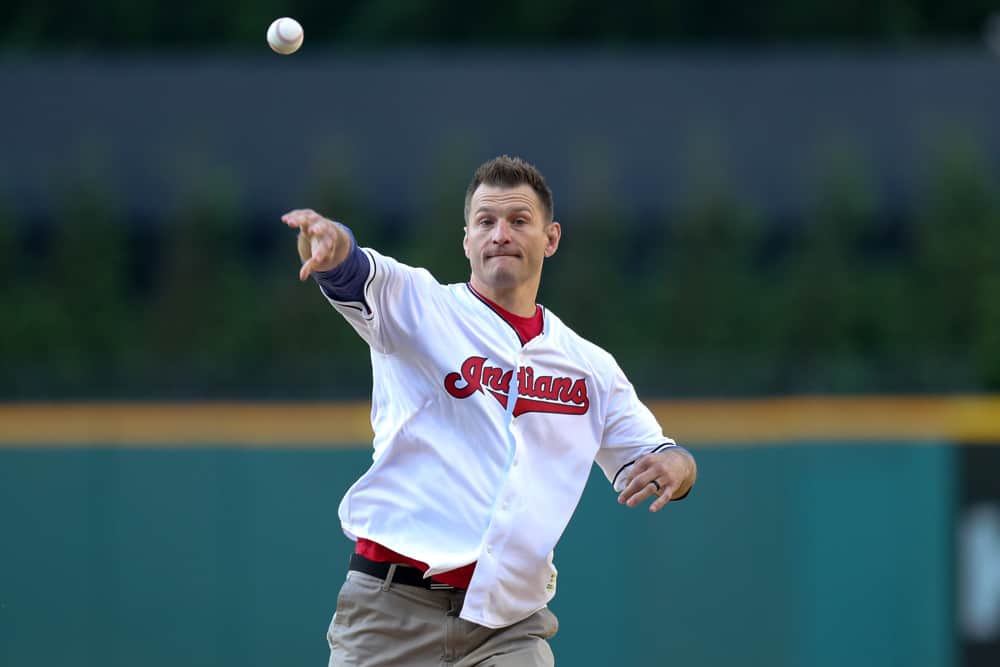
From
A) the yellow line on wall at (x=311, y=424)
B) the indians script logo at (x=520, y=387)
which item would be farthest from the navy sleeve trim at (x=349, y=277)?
the yellow line on wall at (x=311, y=424)

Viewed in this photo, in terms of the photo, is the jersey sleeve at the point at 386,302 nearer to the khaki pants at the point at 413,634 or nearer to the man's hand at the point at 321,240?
the man's hand at the point at 321,240

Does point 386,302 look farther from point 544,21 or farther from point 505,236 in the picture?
point 544,21

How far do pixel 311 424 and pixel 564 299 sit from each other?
8.07 m

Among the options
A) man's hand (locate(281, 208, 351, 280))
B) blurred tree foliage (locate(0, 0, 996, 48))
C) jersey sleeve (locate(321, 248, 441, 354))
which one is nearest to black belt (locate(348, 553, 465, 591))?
jersey sleeve (locate(321, 248, 441, 354))

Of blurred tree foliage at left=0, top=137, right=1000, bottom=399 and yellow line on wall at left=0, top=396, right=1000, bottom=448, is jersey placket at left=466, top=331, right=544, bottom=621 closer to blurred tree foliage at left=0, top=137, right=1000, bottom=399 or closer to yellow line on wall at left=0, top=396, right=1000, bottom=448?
yellow line on wall at left=0, top=396, right=1000, bottom=448

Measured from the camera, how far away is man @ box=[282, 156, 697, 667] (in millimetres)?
3953

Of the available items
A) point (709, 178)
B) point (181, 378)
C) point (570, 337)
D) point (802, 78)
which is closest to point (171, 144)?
point (709, 178)

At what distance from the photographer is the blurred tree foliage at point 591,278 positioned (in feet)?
52.2

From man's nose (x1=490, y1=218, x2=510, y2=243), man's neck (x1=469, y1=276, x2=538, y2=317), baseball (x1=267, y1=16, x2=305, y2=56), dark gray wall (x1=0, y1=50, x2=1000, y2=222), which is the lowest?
man's neck (x1=469, y1=276, x2=538, y2=317)

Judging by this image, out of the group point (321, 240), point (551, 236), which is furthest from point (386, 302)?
point (551, 236)

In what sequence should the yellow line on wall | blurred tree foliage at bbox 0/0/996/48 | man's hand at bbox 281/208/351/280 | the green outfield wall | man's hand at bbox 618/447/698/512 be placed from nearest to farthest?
man's hand at bbox 281/208/351/280, man's hand at bbox 618/447/698/512, the green outfield wall, the yellow line on wall, blurred tree foliage at bbox 0/0/996/48

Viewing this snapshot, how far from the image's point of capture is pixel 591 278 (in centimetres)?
1620

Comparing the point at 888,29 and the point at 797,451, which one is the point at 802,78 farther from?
the point at 797,451

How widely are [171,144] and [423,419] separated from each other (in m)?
15.2
